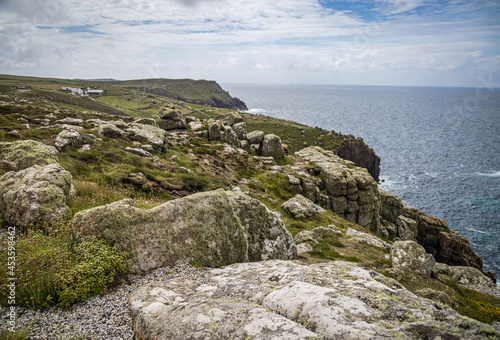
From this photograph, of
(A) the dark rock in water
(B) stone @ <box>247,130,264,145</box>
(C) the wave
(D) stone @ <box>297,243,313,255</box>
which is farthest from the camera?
(C) the wave

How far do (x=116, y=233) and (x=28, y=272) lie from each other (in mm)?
2598

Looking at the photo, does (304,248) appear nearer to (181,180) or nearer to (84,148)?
(181,180)

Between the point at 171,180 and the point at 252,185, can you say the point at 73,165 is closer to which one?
the point at 171,180

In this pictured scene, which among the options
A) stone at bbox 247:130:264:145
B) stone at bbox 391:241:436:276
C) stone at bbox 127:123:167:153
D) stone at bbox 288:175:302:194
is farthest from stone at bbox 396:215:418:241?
stone at bbox 127:123:167:153

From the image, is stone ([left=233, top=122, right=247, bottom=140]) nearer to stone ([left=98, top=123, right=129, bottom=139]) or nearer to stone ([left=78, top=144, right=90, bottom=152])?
stone ([left=98, top=123, right=129, bottom=139])

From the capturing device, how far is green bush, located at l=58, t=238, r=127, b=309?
7531 mm

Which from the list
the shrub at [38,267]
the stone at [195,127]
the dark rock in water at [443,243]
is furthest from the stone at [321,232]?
the dark rock in water at [443,243]

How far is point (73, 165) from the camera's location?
21.2 meters

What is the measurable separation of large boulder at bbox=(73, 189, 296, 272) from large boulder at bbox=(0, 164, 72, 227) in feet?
8.35

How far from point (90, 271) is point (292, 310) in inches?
254

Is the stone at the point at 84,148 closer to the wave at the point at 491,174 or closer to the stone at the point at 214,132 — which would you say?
Result: the stone at the point at 214,132

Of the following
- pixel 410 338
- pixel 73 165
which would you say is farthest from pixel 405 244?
pixel 73 165

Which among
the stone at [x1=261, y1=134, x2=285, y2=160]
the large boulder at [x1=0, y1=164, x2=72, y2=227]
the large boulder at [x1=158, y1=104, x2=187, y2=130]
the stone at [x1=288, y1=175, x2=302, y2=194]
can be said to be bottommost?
the stone at [x1=288, y1=175, x2=302, y2=194]

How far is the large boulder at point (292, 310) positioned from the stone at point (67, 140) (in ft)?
75.6
